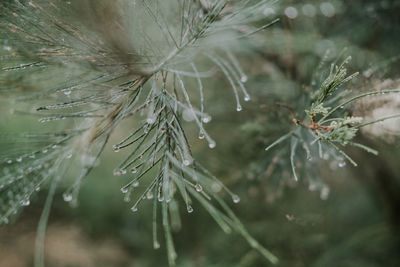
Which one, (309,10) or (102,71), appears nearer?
(102,71)

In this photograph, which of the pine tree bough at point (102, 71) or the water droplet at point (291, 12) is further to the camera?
the water droplet at point (291, 12)

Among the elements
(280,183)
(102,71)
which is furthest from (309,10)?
(102,71)

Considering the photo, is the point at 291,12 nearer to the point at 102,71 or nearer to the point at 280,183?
the point at 280,183

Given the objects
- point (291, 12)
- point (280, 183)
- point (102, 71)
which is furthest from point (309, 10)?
point (102, 71)

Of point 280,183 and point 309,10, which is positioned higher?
point 309,10

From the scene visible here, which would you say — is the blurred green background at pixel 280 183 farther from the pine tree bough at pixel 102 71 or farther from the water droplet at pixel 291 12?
the pine tree bough at pixel 102 71

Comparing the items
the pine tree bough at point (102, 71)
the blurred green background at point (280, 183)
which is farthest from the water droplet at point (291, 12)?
the pine tree bough at point (102, 71)

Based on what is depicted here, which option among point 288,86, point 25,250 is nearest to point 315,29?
point 288,86

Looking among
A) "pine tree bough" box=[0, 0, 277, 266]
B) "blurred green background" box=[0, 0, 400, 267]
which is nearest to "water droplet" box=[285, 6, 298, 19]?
"blurred green background" box=[0, 0, 400, 267]

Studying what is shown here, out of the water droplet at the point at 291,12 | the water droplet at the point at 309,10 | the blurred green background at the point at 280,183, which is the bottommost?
the blurred green background at the point at 280,183
